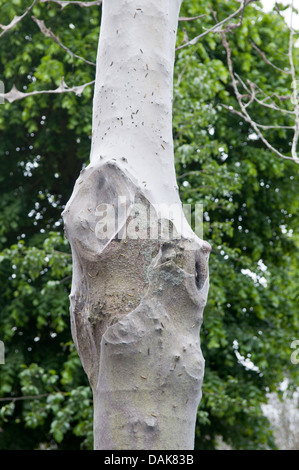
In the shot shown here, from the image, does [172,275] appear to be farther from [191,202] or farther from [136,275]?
[191,202]

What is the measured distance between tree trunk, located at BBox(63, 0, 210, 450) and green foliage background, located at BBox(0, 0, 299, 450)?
4.02 metres

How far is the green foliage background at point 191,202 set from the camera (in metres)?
6.41

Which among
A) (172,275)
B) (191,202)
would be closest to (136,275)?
(172,275)

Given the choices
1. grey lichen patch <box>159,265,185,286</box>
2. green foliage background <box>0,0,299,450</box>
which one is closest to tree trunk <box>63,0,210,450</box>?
grey lichen patch <box>159,265,185,286</box>

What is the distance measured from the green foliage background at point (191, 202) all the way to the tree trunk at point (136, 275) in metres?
4.02

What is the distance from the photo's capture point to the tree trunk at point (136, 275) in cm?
175

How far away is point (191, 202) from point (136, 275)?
449 cm

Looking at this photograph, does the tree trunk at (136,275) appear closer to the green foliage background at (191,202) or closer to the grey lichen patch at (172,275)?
the grey lichen patch at (172,275)

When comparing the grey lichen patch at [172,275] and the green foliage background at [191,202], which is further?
the green foliage background at [191,202]

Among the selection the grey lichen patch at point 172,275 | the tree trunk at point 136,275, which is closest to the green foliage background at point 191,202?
the tree trunk at point 136,275

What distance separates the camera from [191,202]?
6262 millimetres

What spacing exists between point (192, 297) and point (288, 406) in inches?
596

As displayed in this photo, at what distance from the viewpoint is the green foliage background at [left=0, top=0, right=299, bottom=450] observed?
6.41m

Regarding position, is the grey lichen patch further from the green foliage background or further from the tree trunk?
the green foliage background
